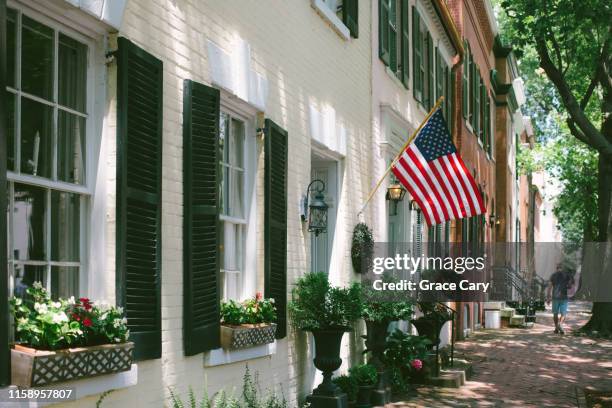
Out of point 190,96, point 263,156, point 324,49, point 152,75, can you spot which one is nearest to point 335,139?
point 324,49

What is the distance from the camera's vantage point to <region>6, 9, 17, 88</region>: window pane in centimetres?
464

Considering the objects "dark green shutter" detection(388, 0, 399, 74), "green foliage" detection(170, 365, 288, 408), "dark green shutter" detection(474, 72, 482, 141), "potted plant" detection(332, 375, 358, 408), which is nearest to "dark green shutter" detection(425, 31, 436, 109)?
"dark green shutter" detection(388, 0, 399, 74)

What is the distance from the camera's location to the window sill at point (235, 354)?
6.68 m

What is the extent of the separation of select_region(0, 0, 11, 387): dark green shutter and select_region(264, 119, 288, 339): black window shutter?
3755 millimetres

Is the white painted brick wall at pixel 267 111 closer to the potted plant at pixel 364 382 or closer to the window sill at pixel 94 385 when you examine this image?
the window sill at pixel 94 385

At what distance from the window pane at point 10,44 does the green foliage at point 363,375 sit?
620cm

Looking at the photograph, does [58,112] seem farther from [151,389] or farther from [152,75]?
[151,389]

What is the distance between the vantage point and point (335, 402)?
8.83m

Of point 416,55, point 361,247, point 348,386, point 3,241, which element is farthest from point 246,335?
point 416,55

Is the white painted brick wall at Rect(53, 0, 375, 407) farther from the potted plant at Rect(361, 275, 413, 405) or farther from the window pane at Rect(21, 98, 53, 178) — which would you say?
the window pane at Rect(21, 98, 53, 178)

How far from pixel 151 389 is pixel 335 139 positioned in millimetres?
5000

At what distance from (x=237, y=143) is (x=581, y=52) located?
1615 cm

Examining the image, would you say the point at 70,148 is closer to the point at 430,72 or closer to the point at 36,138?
the point at 36,138

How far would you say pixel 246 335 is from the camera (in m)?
7.13
